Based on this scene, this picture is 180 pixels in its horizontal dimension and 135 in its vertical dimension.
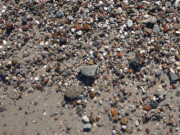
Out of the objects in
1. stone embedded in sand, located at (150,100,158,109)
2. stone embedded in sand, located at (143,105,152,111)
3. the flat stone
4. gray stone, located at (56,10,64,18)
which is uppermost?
gray stone, located at (56,10,64,18)

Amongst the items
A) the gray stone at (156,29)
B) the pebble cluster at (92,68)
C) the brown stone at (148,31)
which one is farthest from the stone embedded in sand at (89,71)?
the gray stone at (156,29)

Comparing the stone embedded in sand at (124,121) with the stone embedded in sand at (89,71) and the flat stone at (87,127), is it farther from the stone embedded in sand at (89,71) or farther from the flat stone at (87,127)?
the stone embedded in sand at (89,71)

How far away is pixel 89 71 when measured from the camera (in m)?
3.57

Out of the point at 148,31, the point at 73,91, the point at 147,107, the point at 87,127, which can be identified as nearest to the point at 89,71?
the point at 73,91

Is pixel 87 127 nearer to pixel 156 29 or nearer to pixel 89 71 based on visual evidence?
pixel 89 71

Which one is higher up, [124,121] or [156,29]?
[156,29]

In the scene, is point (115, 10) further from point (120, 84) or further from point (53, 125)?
point (53, 125)

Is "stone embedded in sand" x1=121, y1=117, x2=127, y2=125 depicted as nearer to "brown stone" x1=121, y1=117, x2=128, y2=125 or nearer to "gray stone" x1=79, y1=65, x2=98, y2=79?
"brown stone" x1=121, y1=117, x2=128, y2=125

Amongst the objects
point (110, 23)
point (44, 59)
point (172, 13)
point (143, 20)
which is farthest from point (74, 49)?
point (172, 13)

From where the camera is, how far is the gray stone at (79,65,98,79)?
3.54m

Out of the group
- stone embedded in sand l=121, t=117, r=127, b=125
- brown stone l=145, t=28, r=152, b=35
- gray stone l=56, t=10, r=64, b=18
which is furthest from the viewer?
gray stone l=56, t=10, r=64, b=18

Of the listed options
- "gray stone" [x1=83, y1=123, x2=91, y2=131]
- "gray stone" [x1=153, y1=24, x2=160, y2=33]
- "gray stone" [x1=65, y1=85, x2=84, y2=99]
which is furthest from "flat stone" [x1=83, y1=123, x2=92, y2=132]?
"gray stone" [x1=153, y1=24, x2=160, y2=33]

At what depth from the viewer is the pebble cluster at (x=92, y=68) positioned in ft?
11.5

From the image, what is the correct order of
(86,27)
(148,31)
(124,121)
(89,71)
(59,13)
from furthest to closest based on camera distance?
(59,13) < (86,27) < (148,31) < (89,71) < (124,121)
